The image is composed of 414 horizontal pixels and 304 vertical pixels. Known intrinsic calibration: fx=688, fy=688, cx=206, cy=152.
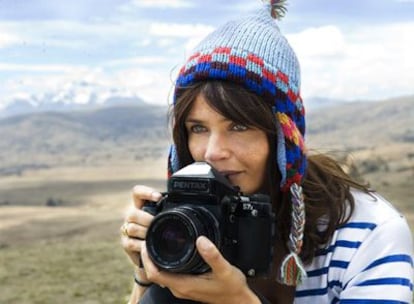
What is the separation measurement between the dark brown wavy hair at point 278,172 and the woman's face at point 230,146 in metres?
0.02

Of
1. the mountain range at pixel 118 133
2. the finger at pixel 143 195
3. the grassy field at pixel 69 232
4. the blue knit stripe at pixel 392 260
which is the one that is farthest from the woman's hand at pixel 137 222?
the mountain range at pixel 118 133

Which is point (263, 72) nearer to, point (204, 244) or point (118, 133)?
point (204, 244)

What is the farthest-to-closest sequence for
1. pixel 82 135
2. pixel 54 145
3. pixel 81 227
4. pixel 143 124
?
pixel 143 124 < pixel 82 135 < pixel 54 145 < pixel 81 227

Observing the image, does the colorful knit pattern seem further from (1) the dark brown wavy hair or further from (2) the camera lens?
(2) the camera lens

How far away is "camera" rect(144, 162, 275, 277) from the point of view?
5.88 feet

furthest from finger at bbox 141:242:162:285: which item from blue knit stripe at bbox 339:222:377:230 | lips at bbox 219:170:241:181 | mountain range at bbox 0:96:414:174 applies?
mountain range at bbox 0:96:414:174

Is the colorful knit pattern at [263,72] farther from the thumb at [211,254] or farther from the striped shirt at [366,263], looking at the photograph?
the thumb at [211,254]

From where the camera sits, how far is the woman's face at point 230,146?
6.38ft

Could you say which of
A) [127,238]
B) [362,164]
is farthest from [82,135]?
[127,238]

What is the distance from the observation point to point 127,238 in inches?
80.8

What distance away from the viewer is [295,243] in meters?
1.98

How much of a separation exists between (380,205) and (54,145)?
3801 inches

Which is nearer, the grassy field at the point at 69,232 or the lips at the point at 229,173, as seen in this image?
the lips at the point at 229,173

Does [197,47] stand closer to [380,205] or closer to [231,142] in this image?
[231,142]
